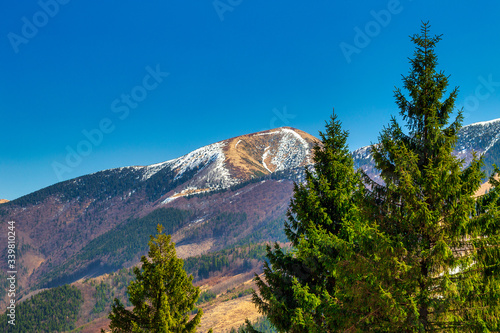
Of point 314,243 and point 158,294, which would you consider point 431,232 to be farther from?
point 158,294

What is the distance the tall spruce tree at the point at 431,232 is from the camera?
32.6 feet

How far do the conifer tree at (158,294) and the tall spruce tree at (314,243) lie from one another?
4015 mm

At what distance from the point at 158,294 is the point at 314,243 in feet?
27.7

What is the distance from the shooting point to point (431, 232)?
1052 centimetres

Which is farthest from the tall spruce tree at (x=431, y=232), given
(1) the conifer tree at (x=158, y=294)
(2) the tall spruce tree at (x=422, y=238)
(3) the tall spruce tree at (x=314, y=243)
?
(1) the conifer tree at (x=158, y=294)

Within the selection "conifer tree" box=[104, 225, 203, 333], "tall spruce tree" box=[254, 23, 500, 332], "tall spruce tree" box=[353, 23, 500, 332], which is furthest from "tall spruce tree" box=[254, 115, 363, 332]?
"conifer tree" box=[104, 225, 203, 333]

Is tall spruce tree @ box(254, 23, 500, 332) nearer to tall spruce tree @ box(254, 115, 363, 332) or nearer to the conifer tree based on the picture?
tall spruce tree @ box(254, 115, 363, 332)

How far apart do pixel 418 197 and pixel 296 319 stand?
709cm

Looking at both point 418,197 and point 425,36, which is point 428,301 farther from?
point 425,36

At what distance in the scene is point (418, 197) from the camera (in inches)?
435

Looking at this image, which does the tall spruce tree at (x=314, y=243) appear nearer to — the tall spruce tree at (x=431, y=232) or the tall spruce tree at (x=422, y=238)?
the tall spruce tree at (x=422, y=238)

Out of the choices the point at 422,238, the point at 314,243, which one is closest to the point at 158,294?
the point at 314,243

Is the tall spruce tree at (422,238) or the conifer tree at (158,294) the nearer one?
the tall spruce tree at (422,238)

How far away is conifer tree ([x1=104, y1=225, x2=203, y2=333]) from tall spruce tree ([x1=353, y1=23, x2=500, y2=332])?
32.0 ft
